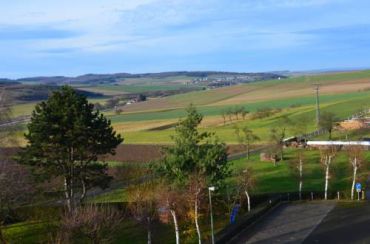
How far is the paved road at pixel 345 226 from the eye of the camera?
33062 mm

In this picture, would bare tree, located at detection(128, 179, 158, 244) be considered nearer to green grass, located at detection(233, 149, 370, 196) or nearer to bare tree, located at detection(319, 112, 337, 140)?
green grass, located at detection(233, 149, 370, 196)

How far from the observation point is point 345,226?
35.8 meters

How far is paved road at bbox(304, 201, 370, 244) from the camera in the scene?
108 feet

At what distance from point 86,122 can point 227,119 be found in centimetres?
6763

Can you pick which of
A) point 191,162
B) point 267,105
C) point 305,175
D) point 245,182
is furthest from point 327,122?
point 267,105

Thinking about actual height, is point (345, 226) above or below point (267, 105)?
below

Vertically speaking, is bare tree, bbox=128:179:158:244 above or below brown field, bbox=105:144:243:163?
above

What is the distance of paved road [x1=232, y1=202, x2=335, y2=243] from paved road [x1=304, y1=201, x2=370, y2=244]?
1.76 feet

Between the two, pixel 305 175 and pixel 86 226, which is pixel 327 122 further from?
pixel 86 226

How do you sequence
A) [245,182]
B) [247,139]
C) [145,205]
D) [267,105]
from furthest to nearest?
[267,105] → [247,139] → [245,182] → [145,205]

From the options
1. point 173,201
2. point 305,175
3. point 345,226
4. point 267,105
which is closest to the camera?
point 173,201

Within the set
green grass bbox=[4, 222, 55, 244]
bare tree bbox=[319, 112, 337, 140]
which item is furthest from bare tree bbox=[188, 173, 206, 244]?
bare tree bbox=[319, 112, 337, 140]

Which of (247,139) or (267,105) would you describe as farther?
(267,105)

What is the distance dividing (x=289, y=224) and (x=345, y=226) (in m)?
3.56
